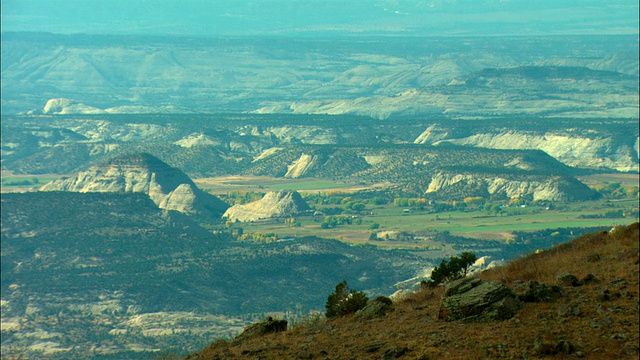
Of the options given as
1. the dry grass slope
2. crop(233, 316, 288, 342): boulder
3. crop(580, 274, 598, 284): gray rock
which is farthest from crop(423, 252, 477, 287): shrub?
crop(580, 274, 598, 284): gray rock

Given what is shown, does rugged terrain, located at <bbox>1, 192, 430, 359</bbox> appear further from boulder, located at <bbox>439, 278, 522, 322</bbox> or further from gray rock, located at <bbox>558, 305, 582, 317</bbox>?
gray rock, located at <bbox>558, 305, 582, 317</bbox>

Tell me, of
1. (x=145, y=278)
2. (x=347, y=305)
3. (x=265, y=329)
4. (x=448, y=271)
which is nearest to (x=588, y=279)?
(x=347, y=305)

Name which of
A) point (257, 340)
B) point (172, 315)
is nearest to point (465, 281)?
point (257, 340)

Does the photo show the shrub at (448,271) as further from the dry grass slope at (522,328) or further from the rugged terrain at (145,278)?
the rugged terrain at (145,278)

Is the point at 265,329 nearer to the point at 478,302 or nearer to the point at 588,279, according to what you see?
the point at 478,302

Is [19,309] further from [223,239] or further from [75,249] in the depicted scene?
[223,239]

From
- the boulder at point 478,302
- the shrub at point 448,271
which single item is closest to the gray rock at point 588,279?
the boulder at point 478,302
